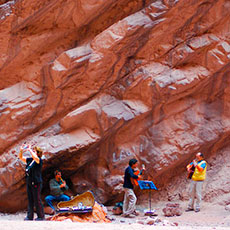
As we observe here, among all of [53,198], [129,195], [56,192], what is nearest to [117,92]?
[129,195]

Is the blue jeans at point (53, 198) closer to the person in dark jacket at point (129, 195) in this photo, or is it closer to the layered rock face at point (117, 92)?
the layered rock face at point (117, 92)

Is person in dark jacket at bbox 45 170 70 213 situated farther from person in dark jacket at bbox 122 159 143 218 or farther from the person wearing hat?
the person wearing hat

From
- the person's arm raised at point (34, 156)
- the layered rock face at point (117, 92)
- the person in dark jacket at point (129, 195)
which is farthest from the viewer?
the layered rock face at point (117, 92)

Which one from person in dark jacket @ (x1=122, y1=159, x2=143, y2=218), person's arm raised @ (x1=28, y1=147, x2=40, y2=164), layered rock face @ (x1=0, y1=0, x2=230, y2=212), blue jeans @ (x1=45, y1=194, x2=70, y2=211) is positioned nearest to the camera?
person's arm raised @ (x1=28, y1=147, x2=40, y2=164)

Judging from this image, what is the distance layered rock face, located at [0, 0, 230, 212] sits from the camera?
23.8 ft

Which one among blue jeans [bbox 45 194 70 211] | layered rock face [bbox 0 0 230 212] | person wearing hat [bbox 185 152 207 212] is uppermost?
layered rock face [bbox 0 0 230 212]

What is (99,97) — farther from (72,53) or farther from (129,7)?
(129,7)

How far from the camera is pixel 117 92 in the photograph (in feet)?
24.4

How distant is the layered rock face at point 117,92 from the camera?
7242 millimetres

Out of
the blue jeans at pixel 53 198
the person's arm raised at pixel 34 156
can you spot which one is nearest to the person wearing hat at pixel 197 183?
the blue jeans at pixel 53 198

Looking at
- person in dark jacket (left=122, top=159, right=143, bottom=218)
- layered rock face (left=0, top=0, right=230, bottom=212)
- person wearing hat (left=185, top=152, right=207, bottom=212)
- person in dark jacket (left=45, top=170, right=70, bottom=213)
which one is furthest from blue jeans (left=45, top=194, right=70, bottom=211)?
person wearing hat (left=185, top=152, right=207, bottom=212)

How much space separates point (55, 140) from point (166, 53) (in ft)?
10.3

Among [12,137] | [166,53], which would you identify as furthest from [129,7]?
[12,137]

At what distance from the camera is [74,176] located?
24.9ft
